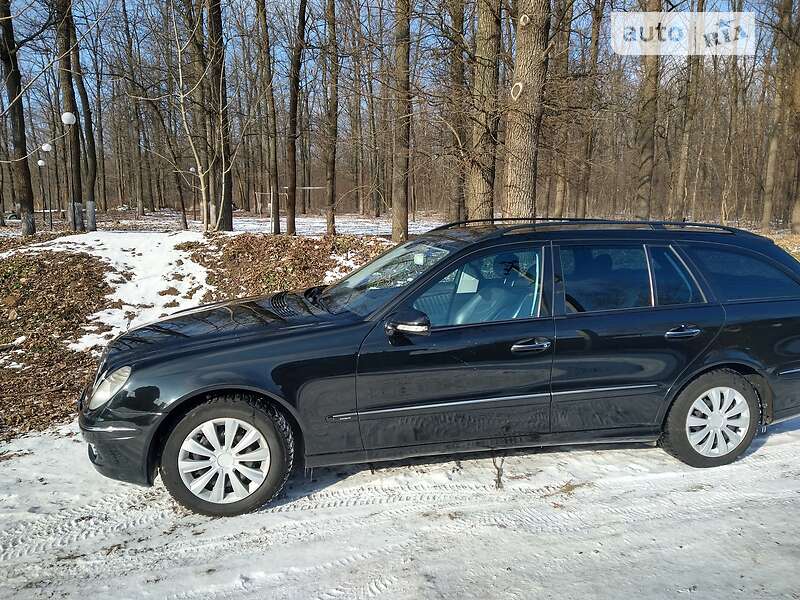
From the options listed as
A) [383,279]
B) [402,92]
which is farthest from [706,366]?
[402,92]

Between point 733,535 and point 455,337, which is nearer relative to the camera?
point 733,535

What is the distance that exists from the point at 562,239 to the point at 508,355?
942 mm

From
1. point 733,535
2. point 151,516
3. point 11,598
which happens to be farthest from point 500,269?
point 11,598

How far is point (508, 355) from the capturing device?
3461mm

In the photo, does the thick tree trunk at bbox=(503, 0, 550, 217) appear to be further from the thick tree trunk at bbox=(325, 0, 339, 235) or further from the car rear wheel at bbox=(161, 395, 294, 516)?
the thick tree trunk at bbox=(325, 0, 339, 235)

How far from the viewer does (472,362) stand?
134 inches

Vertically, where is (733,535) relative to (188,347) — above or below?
below

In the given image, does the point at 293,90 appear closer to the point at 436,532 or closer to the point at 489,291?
the point at 489,291

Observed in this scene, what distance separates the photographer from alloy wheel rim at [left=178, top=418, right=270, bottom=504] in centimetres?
316

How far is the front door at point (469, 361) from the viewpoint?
10.9 ft

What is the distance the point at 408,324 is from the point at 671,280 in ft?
6.46

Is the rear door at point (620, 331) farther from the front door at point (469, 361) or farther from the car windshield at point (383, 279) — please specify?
the car windshield at point (383, 279)

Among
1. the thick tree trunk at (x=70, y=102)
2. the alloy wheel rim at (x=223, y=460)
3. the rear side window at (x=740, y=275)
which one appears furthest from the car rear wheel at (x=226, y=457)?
the thick tree trunk at (x=70, y=102)

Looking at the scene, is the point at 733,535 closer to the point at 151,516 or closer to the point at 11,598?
the point at 151,516
